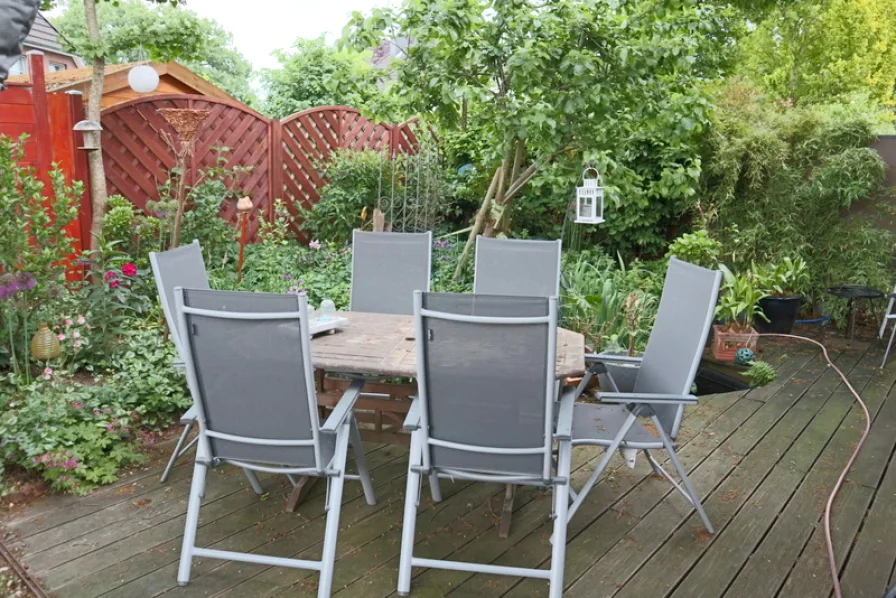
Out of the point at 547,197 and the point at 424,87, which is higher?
the point at 424,87

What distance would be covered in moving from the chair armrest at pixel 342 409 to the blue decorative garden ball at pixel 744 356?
3229 millimetres

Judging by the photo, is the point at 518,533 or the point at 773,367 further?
the point at 773,367

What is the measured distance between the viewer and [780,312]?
19.3 ft

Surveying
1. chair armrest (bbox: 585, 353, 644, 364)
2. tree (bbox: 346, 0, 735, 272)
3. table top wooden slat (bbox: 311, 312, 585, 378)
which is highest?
tree (bbox: 346, 0, 735, 272)

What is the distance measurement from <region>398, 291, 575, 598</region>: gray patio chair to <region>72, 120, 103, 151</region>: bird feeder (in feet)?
10.8

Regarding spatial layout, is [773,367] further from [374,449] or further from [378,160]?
[378,160]

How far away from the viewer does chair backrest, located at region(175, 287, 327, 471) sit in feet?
7.29

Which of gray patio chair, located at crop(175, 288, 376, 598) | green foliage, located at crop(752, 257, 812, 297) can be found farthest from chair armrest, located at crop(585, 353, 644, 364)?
green foliage, located at crop(752, 257, 812, 297)

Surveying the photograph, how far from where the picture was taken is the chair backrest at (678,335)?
8.53ft

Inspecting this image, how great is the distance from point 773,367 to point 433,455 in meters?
3.53

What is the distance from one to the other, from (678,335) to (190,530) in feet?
6.10

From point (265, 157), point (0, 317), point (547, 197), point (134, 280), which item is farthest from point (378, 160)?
point (0, 317)

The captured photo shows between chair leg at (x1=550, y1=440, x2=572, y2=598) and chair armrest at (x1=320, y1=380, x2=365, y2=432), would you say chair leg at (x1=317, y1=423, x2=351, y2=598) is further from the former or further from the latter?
chair leg at (x1=550, y1=440, x2=572, y2=598)

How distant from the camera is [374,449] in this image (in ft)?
11.5
